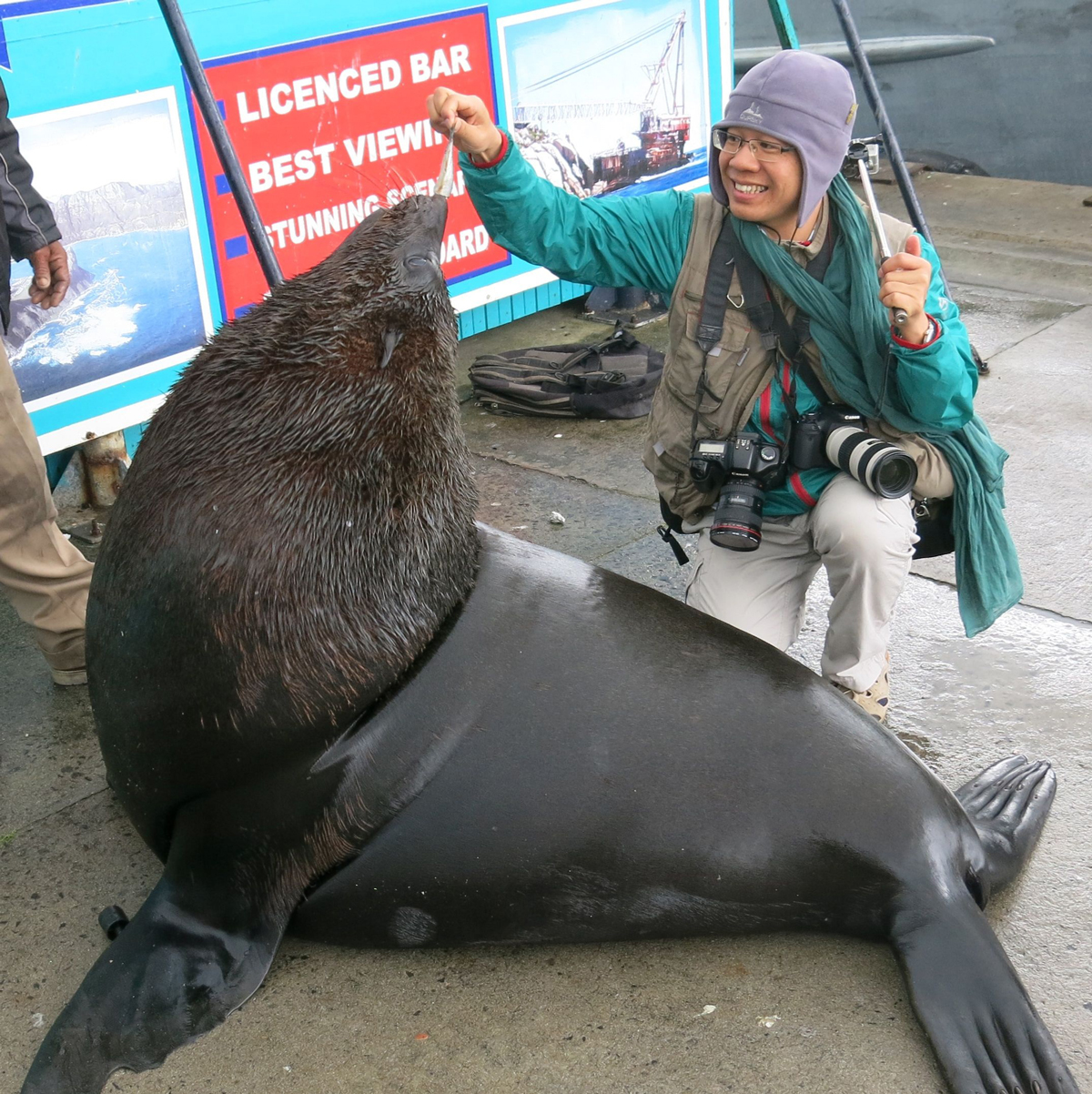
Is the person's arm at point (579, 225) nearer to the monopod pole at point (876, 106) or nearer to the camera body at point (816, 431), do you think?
the camera body at point (816, 431)

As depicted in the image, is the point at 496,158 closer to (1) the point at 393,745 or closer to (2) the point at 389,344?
(2) the point at 389,344

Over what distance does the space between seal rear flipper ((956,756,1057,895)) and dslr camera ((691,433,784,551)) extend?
29.4 inches

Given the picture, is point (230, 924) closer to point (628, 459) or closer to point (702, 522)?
point (702, 522)

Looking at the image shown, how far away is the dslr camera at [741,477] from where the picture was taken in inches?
117


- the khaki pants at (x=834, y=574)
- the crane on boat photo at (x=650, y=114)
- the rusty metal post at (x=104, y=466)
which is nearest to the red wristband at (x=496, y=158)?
the khaki pants at (x=834, y=574)

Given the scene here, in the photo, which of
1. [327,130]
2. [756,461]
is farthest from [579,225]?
[327,130]

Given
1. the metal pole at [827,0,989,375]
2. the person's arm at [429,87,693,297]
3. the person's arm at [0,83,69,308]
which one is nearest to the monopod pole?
the metal pole at [827,0,989,375]

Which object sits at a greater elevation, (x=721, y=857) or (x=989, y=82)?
(x=721, y=857)

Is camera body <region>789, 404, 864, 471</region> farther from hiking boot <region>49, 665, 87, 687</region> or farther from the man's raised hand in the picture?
hiking boot <region>49, 665, 87, 687</region>

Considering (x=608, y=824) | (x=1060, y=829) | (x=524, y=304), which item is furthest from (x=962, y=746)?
(x=524, y=304)

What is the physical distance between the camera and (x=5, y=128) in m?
3.28

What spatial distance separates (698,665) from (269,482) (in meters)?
0.92

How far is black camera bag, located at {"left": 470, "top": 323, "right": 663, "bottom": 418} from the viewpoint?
533 centimetres

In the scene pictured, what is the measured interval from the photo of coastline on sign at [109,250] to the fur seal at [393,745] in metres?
2.01
